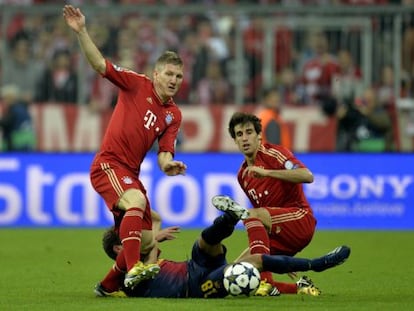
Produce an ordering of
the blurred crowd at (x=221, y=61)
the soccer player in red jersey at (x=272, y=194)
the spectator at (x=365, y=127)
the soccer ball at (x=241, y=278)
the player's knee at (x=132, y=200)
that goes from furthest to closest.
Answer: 1. the blurred crowd at (x=221, y=61)
2. the spectator at (x=365, y=127)
3. the soccer player in red jersey at (x=272, y=194)
4. the player's knee at (x=132, y=200)
5. the soccer ball at (x=241, y=278)

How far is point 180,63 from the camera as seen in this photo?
1079cm

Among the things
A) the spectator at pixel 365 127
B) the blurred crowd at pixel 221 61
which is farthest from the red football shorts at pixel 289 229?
the blurred crowd at pixel 221 61

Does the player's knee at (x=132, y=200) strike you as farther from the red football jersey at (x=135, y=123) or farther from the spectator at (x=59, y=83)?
the spectator at (x=59, y=83)

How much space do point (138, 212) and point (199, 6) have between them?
38.4 ft

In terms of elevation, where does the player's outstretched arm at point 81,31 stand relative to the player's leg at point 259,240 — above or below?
above

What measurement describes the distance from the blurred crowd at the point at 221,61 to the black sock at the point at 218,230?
452 inches

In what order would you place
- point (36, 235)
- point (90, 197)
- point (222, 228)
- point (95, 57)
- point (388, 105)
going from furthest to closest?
point (388, 105), point (90, 197), point (36, 235), point (95, 57), point (222, 228)

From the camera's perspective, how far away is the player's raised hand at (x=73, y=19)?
10320 mm

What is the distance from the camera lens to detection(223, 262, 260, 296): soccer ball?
9.40 m

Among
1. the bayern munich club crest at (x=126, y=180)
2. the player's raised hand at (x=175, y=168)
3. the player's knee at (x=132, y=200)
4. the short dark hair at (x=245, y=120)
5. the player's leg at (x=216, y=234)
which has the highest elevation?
the short dark hair at (x=245, y=120)

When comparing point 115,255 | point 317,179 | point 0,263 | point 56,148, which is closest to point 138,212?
point 115,255

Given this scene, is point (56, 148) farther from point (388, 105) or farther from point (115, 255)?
point (115, 255)

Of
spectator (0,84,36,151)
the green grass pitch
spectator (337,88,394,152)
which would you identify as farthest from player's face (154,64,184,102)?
spectator (0,84,36,151)

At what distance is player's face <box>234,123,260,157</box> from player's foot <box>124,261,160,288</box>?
74.7 inches
